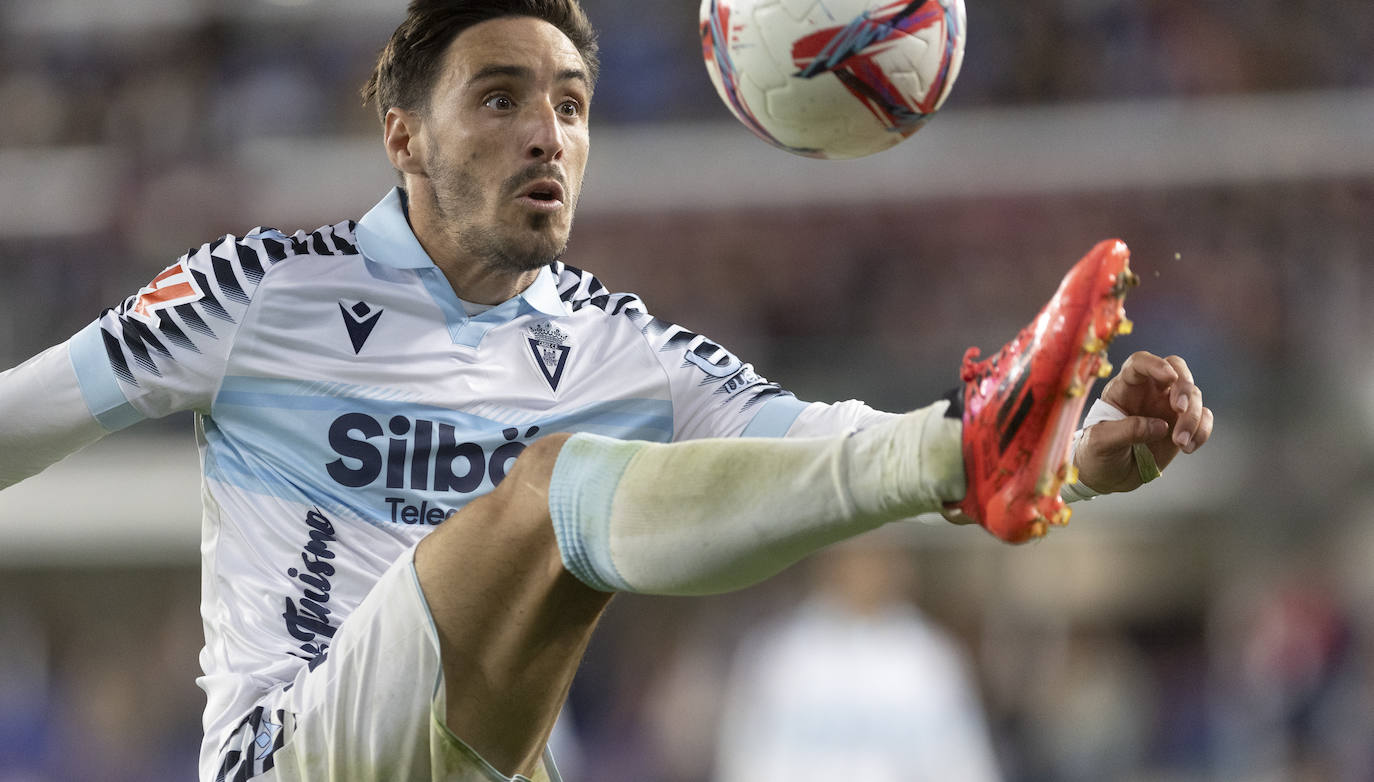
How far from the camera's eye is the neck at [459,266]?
361 centimetres

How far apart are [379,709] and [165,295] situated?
97cm

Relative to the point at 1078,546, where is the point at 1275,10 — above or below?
above

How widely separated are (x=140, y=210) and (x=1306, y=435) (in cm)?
774

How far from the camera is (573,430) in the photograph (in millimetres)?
3561

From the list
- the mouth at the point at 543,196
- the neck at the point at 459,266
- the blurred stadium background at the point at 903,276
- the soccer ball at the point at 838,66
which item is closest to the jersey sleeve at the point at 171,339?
the neck at the point at 459,266

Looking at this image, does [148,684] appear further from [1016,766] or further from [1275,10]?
[1275,10]

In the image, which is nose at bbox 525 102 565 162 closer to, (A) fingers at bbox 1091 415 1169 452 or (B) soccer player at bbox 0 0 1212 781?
(B) soccer player at bbox 0 0 1212 781

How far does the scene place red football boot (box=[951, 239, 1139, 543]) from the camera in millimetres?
2352

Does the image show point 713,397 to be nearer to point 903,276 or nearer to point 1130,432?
point 1130,432

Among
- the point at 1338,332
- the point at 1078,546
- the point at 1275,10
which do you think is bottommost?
the point at 1078,546

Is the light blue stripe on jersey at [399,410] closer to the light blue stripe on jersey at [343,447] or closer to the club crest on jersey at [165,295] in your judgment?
the light blue stripe on jersey at [343,447]

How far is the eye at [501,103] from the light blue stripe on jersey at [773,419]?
2.83 ft

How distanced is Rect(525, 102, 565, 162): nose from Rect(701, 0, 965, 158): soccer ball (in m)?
0.41


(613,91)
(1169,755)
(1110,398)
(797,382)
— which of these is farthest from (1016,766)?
(1110,398)
